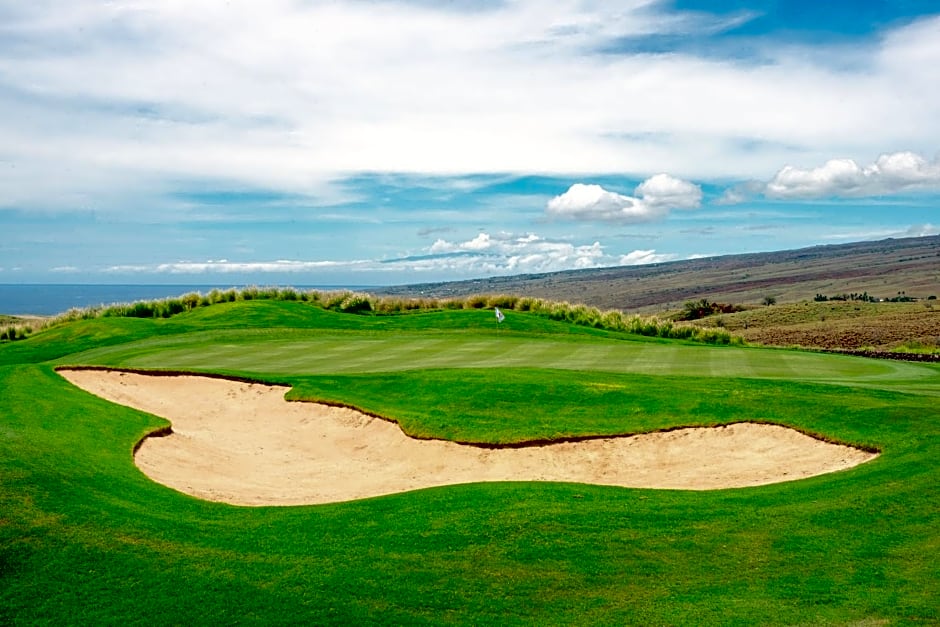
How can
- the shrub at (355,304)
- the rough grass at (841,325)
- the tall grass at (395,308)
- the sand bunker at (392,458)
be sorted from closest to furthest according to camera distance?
the sand bunker at (392,458) < the tall grass at (395,308) < the shrub at (355,304) < the rough grass at (841,325)

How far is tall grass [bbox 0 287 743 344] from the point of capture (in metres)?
43.6

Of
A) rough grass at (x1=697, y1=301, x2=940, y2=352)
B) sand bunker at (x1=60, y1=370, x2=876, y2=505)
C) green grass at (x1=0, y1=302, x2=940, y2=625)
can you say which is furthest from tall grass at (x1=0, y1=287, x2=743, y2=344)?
green grass at (x1=0, y1=302, x2=940, y2=625)

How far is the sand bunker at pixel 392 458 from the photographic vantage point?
1426 cm

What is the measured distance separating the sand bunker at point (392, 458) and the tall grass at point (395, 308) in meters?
26.0

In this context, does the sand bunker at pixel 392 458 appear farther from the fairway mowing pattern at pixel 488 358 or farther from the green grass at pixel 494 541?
the fairway mowing pattern at pixel 488 358

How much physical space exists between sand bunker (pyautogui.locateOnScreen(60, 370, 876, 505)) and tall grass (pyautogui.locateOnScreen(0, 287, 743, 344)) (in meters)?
26.0

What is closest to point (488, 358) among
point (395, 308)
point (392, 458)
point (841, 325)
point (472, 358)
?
point (472, 358)

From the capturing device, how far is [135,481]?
11922 millimetres

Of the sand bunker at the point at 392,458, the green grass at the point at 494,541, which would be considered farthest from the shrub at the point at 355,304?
the green grass at the point at 494,541

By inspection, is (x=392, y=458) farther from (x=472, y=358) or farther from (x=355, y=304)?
(x=355, y=304)

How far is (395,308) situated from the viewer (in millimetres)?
47281

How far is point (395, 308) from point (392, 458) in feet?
99.9

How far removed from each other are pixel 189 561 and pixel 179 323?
31.7 m

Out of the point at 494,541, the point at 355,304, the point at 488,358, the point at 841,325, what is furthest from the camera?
the point at 841,325
